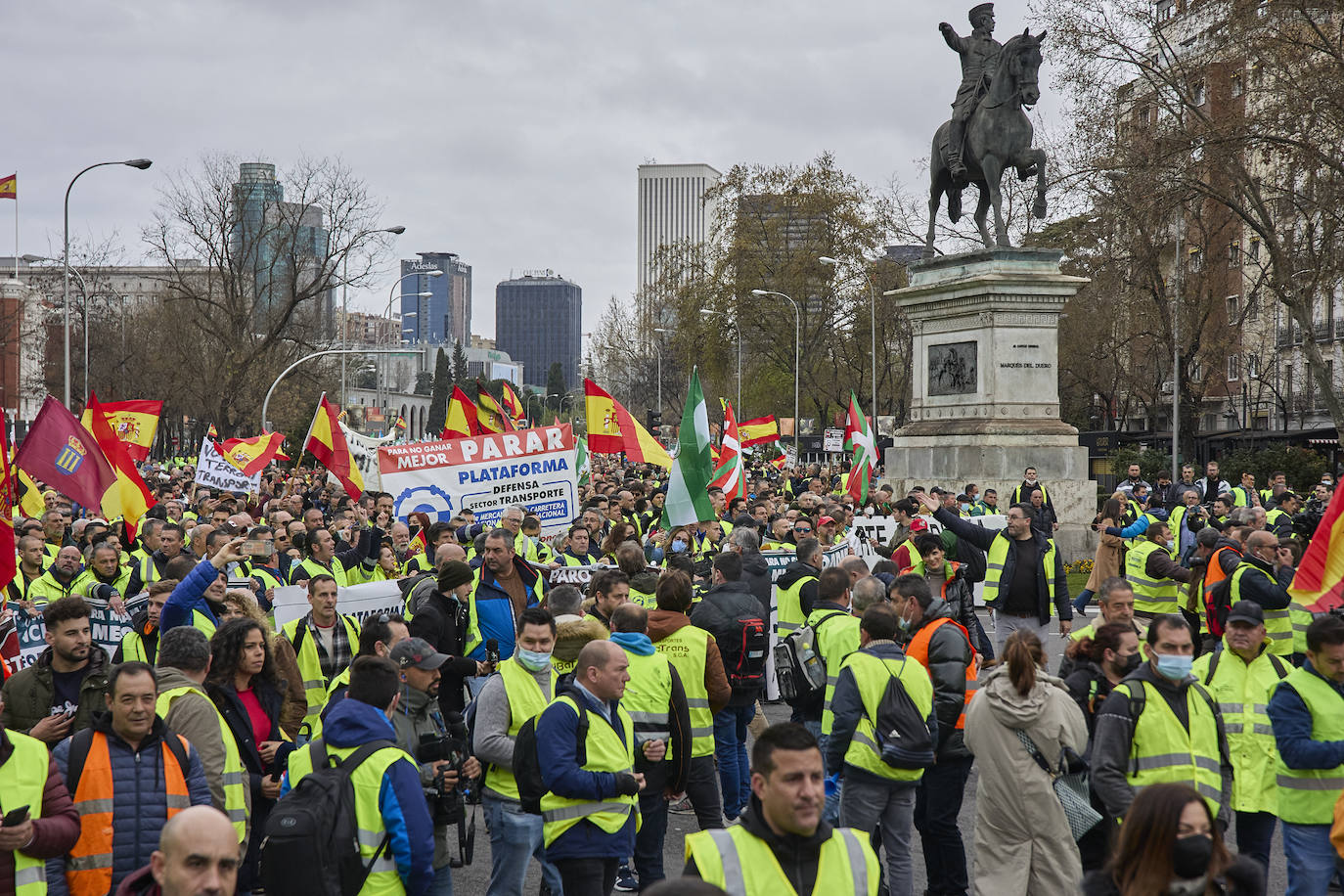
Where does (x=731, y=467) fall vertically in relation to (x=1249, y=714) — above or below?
above

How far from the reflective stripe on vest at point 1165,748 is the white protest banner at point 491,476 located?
834 cm

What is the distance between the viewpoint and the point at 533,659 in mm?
6117

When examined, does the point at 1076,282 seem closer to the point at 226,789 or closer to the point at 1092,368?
the point at 226,789

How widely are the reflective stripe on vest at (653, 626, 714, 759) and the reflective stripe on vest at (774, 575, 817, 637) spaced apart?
81.5 inches

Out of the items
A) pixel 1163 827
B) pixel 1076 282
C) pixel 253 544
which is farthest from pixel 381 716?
pixel 1076 282

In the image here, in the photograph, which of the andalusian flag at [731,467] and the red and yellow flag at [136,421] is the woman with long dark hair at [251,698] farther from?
the red and yellow flag at [136,421]

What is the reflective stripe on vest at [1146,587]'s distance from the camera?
10977 mm

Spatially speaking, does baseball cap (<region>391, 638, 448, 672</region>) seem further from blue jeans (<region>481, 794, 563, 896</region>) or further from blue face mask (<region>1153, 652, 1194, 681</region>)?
blue face mask (<region>1153, 652, 1194, 681</region>)

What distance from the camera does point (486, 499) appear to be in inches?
531

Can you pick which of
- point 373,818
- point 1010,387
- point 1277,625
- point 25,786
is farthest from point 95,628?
point 1010,387

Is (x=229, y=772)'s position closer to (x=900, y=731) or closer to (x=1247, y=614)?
(x=900, y=731)

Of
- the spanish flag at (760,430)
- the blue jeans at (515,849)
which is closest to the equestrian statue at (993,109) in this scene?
the spanish flag at (760,430)

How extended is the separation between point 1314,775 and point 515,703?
3469 mm

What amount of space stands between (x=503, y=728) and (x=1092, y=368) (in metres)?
47.8
